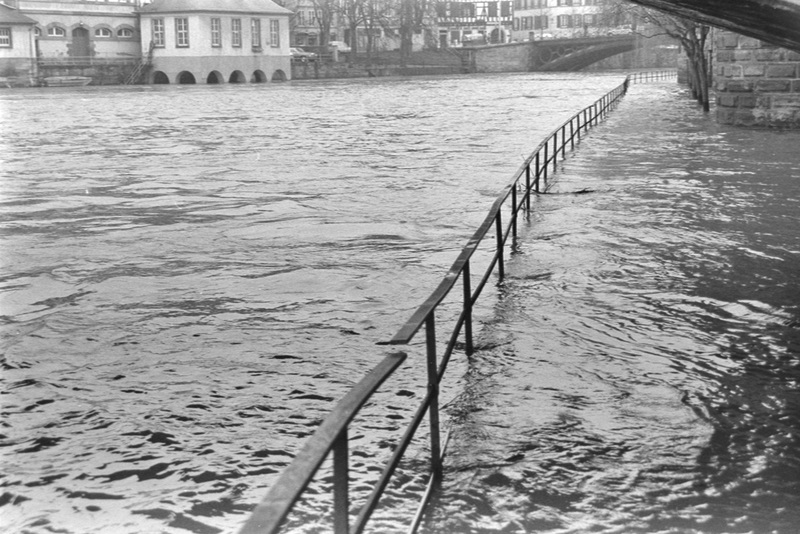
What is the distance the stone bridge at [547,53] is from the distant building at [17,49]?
125 feet

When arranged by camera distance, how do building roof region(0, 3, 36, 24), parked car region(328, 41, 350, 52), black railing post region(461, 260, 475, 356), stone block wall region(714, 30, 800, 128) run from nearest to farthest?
black railing post region(461, 260, 475, 356), stone block wall region(714, 30, 800, 128), building roof region(0, 3, 36, 24), parked car region(328, 41, 350, 52)

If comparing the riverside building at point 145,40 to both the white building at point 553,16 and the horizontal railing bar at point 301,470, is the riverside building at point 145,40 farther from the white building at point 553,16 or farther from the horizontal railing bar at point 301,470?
the horizontal railing bar at point 301,470

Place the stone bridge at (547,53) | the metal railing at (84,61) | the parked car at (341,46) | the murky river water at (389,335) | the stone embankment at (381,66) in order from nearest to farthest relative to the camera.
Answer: the murky river water at (389,335), the metal railing at (84,61), the stone embankment at (381,66), the stone bridge at (547,53), the parked car at (341,46)

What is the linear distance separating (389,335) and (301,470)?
21.9ft

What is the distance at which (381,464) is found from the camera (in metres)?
6.07

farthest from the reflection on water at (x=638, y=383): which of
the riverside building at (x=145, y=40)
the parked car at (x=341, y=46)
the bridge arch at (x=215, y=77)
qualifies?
the parked car at (x=341, y=46)

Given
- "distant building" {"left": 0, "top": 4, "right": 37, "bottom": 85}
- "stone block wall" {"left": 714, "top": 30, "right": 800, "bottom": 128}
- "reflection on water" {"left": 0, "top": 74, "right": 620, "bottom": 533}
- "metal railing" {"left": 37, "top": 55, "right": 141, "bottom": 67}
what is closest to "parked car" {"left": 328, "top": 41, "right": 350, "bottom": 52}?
"metal railing" {"left": 37, "top": 55, "right": 141, "bottom": 67}

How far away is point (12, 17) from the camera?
75.5m

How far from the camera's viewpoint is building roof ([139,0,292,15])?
8356cm

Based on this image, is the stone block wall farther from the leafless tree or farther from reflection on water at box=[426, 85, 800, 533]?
the leafless tree

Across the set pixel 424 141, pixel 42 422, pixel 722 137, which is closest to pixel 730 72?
pixel 722 137

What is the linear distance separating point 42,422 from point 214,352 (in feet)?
5.83

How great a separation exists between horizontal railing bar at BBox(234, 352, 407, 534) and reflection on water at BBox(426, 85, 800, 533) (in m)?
2.28

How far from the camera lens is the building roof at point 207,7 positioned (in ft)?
274
